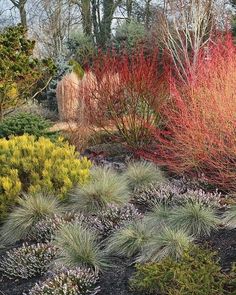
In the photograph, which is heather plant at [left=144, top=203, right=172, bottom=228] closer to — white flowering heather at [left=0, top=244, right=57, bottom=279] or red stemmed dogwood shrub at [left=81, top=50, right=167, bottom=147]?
white flowering heather at [left=0, top=244, right=57, bottom=279]

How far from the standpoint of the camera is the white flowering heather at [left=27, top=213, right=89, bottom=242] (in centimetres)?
470

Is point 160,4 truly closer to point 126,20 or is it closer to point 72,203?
point 126,20

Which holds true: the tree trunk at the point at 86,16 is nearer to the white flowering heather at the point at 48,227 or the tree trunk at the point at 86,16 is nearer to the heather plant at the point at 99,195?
the heather plant at the point at 99,195

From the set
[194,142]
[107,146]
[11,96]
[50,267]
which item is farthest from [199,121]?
[11,96]

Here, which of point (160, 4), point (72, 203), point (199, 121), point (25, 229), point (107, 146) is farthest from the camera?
point (160, 4)

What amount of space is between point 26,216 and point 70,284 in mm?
1678

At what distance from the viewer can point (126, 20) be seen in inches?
826

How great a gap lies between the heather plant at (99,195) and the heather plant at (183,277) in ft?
6.05

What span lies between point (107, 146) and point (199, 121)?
11.7ft

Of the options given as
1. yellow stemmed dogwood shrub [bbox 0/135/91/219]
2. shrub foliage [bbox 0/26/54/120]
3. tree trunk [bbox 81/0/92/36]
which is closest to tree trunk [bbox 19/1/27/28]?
tree trunk [bbox 81/0/92/36]

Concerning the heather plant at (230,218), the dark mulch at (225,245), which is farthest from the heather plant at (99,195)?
the dark mulch at (225,245)

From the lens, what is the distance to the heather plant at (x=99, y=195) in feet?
17.6

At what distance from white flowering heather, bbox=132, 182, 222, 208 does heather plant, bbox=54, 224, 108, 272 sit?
1204 mm

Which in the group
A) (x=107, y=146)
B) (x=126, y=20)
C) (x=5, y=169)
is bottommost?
(x=107, y=146)
